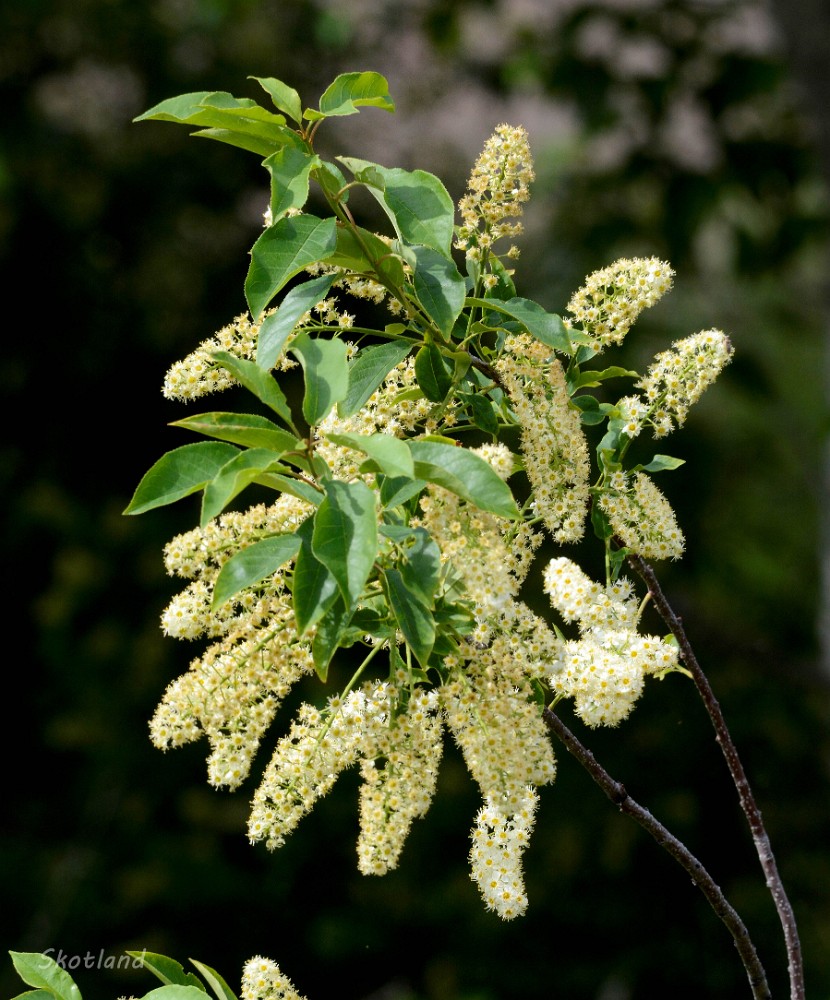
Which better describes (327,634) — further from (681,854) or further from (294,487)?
(681,854)

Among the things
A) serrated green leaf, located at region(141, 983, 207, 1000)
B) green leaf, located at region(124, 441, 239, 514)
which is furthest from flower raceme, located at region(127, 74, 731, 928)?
serrated green leaf, located at region(141, 983, 207, 1000)

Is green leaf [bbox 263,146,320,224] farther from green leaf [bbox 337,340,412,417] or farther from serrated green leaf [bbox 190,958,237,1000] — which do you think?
serrated green leaf [bbox 190,958,237,1000]

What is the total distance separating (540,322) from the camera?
39.0 inches

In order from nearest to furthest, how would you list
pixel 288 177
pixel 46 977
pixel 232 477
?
pixel 232 477 → pixel 288 177 → pixel 46 977

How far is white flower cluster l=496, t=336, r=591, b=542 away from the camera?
3.21 ft

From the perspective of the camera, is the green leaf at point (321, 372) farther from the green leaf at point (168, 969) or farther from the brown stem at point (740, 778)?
the green leaf at point (168, 969)

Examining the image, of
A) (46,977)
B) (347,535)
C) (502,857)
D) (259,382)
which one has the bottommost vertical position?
(46,977)

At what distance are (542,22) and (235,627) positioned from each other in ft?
16.0

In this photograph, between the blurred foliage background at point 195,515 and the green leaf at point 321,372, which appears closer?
the green leaf at point 321,372

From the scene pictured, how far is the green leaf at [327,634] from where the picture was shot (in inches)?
34.7

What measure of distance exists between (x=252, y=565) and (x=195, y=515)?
10.5ft

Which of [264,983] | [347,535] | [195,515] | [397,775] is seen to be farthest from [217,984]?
[195,515]

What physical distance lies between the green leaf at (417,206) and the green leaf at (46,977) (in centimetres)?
69

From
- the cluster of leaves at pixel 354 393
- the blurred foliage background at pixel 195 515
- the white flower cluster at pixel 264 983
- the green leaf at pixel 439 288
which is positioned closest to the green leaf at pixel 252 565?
the cluster of leaves at pixel 354 393
